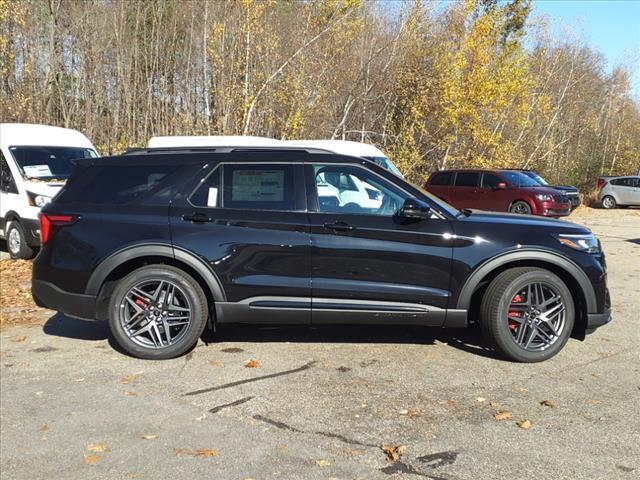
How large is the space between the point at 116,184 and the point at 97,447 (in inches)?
95.3

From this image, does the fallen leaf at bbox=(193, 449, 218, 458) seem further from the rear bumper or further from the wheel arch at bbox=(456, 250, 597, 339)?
the wheel arch at bbox=(456, 250, 597, 339)

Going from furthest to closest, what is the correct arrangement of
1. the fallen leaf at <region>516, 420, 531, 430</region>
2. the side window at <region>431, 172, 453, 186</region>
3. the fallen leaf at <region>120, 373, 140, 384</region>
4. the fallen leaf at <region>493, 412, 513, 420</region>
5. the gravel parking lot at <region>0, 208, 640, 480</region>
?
1. the side window at <region>431, 172, 453, 186</region>
2. the fallen leaf at <region>120, 373, 140, 384</region>
3. the fallen leaf at <region>493, 412, 513, 420</region>
4. the fallen leaf at <region>516, 420, 531, 430</region>
5. the gravel parking lot at <region>0, 208, 640, 480</region>

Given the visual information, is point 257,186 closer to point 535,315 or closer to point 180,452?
point 180,452

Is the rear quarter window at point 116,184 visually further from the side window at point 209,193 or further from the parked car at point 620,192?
the parked car at point 620,192

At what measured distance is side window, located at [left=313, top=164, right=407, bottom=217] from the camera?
4941 millimetres

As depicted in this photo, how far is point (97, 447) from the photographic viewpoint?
3.51 meters

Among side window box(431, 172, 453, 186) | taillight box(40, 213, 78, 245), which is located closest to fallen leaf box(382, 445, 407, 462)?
taillight box(40, 213, 78, 245)

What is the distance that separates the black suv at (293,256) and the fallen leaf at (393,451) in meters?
1.50

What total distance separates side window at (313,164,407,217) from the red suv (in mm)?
A: 13007

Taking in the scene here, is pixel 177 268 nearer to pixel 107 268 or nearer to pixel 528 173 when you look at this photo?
pixel 107 268

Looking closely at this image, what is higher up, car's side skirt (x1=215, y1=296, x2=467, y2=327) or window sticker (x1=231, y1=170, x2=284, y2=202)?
window sticker (x1=231, y1=170, x2=284, y2=202)

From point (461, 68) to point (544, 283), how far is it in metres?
19.6

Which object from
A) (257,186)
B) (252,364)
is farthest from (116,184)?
(252,364)

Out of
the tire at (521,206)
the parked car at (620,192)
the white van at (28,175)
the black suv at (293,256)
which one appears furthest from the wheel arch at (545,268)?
the parked car at (620,192)
